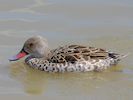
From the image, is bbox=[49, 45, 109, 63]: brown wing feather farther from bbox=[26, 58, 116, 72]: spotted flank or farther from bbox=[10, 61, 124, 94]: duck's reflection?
bbox=[10, 61, 124, 94]: duck's reflection

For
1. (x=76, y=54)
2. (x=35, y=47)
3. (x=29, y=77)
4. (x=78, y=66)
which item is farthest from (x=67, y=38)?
(x=29, y=77)

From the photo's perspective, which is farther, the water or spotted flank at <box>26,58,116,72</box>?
spotted flank at <box>26,58,116,72</box>

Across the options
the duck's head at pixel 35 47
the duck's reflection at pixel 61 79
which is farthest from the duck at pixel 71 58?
the duck's reflection at pixel 61 79

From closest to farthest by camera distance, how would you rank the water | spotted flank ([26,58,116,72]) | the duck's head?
1. the water
2. spotted flank ([26,58,116,72])
3. the duck's head

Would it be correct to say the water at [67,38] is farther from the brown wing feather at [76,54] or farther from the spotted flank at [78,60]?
the brown wing feather at [76,54]

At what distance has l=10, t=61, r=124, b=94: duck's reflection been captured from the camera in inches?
415

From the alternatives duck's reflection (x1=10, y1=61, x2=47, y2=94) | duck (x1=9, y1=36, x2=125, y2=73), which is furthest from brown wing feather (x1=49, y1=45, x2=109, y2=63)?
duck's reflection (x1=10, y1=61, x2=47, y2=94)

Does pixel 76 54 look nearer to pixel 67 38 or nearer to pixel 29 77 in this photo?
pixel 29 77

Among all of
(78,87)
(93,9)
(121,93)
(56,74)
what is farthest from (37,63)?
(93,9)

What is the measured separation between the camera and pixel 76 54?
11.4 metres

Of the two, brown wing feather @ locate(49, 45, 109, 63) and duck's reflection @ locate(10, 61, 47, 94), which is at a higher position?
brown wing feather @ locate(49, 45, 109, 63)

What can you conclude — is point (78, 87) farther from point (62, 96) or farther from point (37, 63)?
point (37, 63)

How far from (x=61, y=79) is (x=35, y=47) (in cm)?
110

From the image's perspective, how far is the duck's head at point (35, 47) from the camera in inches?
461
